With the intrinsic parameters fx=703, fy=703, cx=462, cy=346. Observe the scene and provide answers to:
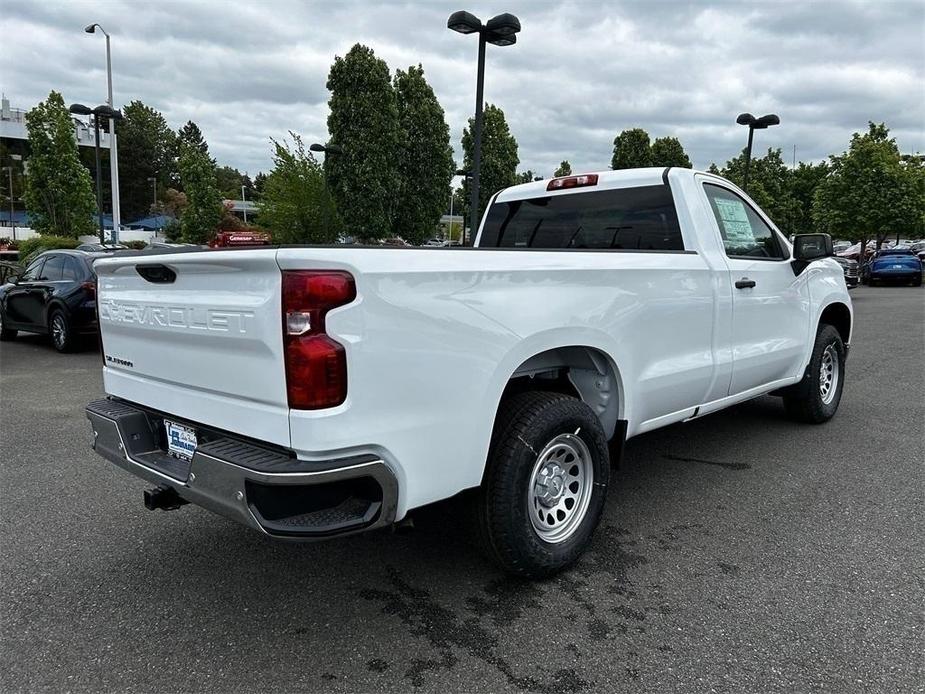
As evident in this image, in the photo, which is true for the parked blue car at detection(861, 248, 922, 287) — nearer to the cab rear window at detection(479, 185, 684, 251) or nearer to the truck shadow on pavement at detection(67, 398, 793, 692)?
the cab rear window at detection(479, 185, 684, 251)

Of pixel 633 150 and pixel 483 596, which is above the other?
pixel 633 150

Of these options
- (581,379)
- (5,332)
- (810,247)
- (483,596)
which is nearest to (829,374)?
(810,247)

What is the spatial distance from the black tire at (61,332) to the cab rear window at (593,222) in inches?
300

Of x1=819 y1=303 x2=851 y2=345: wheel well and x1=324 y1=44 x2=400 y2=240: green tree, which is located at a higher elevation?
x1=324 y1=44 x2=400 y2=240: green tree

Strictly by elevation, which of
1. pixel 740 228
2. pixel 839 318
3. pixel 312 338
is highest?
pixel 740 228

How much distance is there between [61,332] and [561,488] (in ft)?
30.9

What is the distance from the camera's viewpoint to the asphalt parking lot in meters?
2.55

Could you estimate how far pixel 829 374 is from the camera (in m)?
6.05

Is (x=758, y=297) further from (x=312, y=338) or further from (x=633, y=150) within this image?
(x=633, y=150)

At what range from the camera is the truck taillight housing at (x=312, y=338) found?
2.33 m

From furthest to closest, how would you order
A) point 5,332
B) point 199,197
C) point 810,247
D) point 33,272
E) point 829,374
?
point 199,197 < point 5,332 < point 33,272 < point 829,374 < point 810,247

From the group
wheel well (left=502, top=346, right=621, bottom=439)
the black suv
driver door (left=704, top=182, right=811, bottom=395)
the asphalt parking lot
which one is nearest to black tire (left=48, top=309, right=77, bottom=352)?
the black suv

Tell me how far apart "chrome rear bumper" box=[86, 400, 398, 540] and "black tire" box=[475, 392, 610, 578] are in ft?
1.88

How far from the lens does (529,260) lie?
3008mm
